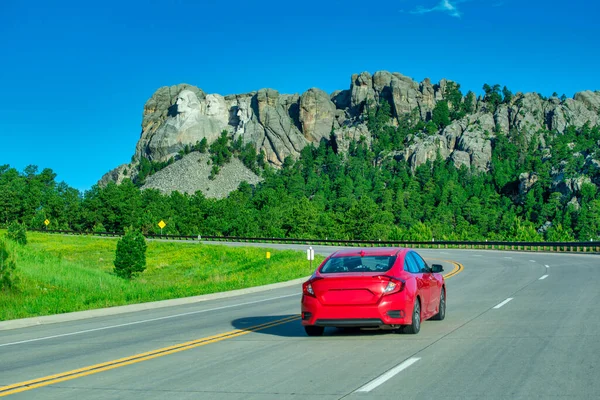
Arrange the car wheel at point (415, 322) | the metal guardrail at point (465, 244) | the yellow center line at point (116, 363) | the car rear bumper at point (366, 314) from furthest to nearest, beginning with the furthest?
the metal guardrail at point (465, 244) < the car wheel at point (415, 322) < the car rear bumper at point (366, 314) < the yellow center line at point (116, 363)

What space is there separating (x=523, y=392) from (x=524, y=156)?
200 meters

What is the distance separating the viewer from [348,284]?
1129cm

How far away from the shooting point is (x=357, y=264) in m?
12.2

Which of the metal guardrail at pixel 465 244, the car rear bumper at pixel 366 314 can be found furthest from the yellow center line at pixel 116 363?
the metal guardrail at pixel 465 244

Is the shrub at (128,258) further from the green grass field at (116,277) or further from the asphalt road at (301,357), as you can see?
the asphalt road at (301,357)

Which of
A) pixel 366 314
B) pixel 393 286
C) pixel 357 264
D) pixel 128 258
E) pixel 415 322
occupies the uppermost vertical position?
pixel 357 264

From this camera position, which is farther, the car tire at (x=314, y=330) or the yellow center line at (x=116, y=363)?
the car tire at (x=314, y=330)

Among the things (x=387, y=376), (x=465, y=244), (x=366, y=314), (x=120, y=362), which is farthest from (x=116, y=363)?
(x=465, y=244)

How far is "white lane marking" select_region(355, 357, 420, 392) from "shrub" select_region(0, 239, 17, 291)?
694 inches

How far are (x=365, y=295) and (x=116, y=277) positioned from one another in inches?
1338

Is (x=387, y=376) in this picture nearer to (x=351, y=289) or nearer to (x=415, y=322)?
(x=351, y=289)

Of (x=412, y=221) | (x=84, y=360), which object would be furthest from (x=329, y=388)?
(x=412, y=221)

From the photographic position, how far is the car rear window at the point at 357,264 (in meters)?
11.9

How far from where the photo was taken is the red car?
1118 cm
